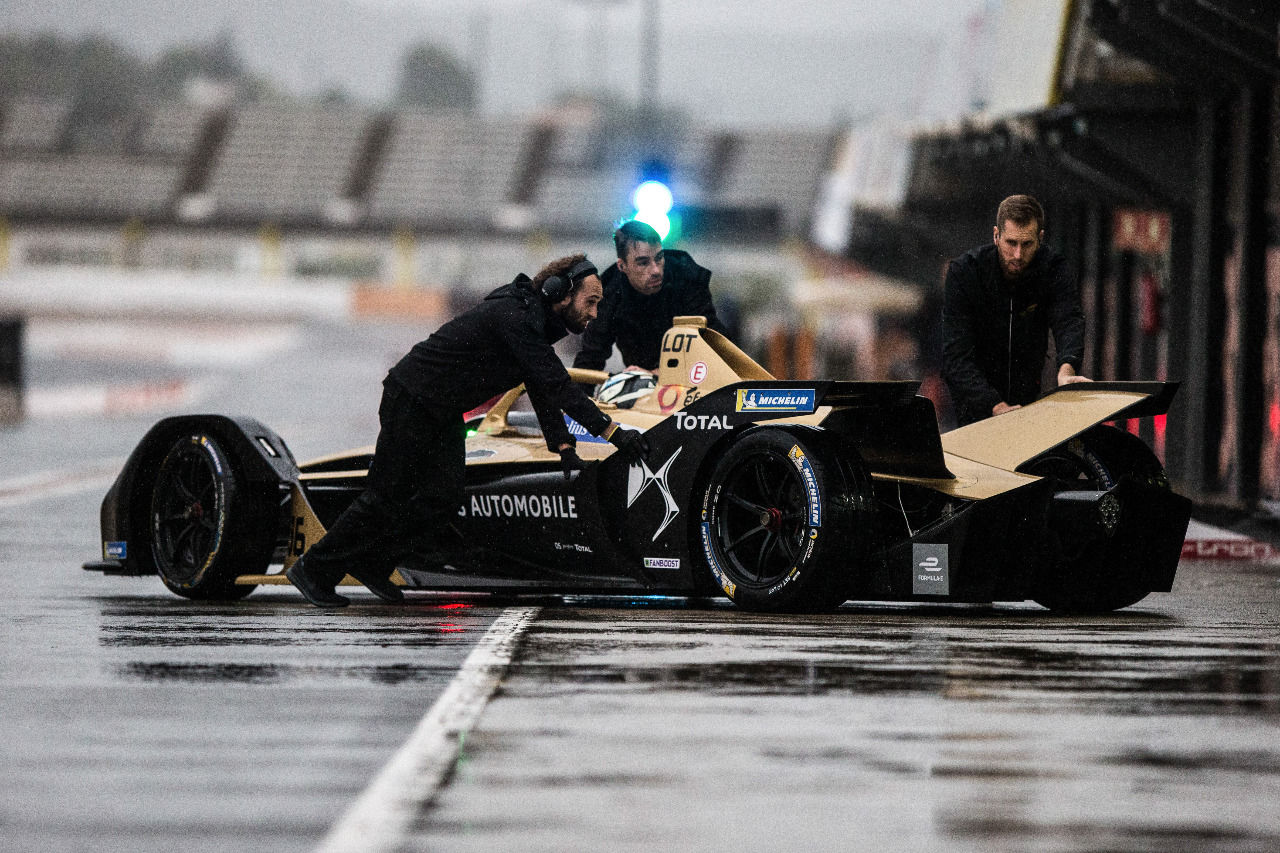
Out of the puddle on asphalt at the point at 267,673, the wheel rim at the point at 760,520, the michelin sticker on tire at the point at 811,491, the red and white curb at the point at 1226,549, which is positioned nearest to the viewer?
the puddle on asphalt at the point at 267,673

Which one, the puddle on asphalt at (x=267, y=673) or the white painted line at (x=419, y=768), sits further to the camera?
the puddle on asphalt at (x=267, y=673)

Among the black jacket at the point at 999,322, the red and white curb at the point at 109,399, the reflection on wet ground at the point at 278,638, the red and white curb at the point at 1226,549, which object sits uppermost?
the black jacket at the point at 999,322

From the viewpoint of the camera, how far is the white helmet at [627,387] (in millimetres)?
10922

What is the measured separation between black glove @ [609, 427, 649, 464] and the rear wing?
1.29 meters

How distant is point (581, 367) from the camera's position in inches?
482

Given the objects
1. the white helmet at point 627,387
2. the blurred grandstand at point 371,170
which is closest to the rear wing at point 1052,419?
the white helmet at point 627,387

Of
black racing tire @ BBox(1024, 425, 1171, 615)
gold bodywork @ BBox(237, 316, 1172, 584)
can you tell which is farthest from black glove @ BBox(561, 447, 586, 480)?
black racing tire @ BBox(1024, 425, 1171, 615)

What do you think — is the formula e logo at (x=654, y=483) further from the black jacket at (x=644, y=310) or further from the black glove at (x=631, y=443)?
the black jacket at (x=644, y=310)

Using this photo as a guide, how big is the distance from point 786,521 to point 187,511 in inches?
116

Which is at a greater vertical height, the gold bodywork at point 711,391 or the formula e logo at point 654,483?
the gold bodywork at point 711,391

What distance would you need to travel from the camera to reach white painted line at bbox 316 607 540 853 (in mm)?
5141

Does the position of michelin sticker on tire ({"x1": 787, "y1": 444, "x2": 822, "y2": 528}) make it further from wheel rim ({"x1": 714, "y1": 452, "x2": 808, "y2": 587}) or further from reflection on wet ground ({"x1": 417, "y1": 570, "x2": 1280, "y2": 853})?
reflection on wet ground ({"x1": 417, "y1": 570, "x2": 1280, "y2": 853})

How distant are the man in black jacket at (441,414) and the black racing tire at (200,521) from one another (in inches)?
16.2

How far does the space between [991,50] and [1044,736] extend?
23.7 meters
